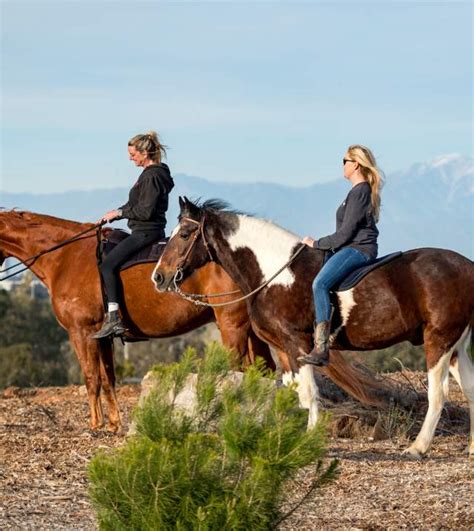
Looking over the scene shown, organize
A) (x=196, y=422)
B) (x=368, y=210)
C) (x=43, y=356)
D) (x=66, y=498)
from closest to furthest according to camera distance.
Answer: (x=196, y=422) < (x=66, y=498) < (x=368, y=210) < (x=43, y=356)

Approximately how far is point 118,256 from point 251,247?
2027 millimetres

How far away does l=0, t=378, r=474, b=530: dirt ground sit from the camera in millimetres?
7840

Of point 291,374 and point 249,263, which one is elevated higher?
point 249,263

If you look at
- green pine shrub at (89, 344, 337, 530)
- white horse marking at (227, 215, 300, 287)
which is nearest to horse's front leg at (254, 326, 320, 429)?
white horse marking at (227, 215, 300, 287)

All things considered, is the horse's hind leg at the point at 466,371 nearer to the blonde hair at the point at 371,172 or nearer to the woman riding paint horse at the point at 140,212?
the blonde hair at the point at 371,172

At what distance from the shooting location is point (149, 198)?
12078 mm

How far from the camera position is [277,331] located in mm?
10516

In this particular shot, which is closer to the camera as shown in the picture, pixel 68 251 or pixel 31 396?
pixel 68 251

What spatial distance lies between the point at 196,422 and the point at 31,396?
36.3ft

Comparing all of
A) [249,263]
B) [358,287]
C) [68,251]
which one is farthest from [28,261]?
[358,287]

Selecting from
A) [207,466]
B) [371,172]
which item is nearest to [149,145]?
[371,172]

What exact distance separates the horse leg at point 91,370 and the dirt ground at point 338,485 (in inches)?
7.8

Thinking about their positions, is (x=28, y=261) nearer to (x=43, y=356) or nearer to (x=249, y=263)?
(x=249, y=263)

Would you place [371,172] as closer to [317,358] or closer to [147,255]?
[317,358]
